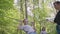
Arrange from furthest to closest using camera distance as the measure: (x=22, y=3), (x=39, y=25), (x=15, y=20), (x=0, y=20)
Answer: (x=39, y=25)
(x=22, y=3)
(x=15, y=20)
(x=0, y=20)

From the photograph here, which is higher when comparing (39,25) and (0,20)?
(0,20)

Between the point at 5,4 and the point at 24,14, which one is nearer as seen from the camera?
the point at 5,4

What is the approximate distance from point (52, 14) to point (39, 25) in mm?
481

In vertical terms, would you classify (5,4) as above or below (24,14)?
above

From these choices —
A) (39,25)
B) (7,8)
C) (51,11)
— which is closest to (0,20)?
(7,8)

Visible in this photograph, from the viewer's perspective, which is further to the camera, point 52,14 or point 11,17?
point 52,14

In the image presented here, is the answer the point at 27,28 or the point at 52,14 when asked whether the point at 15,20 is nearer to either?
the point at 27,28

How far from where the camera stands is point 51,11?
3.10m

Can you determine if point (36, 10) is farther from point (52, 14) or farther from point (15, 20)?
point (15, 20)

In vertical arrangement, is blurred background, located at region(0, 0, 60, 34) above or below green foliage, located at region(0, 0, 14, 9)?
below

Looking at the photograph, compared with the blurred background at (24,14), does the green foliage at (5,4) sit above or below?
above

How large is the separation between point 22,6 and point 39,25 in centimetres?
39

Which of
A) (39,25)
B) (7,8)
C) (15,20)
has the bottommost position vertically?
(39,25)

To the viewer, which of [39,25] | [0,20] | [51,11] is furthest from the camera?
[51,11]
